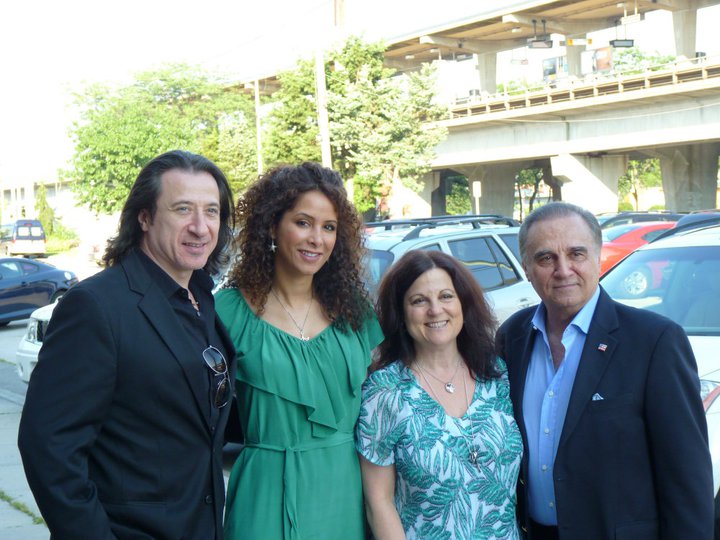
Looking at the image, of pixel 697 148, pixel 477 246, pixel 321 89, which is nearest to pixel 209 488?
pixel 477 246

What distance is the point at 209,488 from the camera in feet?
8.69

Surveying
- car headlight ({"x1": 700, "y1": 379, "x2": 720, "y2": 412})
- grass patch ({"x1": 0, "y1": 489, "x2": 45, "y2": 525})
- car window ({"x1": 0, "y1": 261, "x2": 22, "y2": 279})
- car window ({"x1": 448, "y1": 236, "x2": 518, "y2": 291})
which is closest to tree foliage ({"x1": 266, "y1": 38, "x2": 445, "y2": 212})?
car window ({"x1": 0, "y1": 261, "x2": 22, "y2": 279})

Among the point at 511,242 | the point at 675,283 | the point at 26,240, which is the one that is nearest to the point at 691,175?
the point at 26,240

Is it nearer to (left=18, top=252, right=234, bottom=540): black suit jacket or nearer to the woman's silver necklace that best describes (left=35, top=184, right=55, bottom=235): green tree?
the woman's silver necklace

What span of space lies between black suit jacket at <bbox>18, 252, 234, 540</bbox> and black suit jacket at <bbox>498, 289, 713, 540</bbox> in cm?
117

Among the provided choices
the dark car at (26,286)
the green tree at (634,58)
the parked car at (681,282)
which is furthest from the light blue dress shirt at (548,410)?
the green tree at (634,58)

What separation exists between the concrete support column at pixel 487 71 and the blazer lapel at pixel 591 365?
46471 millimetres

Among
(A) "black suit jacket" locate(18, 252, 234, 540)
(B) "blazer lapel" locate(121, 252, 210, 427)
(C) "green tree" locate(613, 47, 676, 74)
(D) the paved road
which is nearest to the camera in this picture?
(A) "black suit jacket" locate(18, 252, 234, 540)

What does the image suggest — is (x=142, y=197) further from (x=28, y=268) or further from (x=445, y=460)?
(x=28, y=268)

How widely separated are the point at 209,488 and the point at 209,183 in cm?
100

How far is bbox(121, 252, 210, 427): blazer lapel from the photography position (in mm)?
2539

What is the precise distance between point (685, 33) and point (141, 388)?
4018cm

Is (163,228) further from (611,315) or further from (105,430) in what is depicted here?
(611,315)

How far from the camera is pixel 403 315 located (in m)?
3.15
